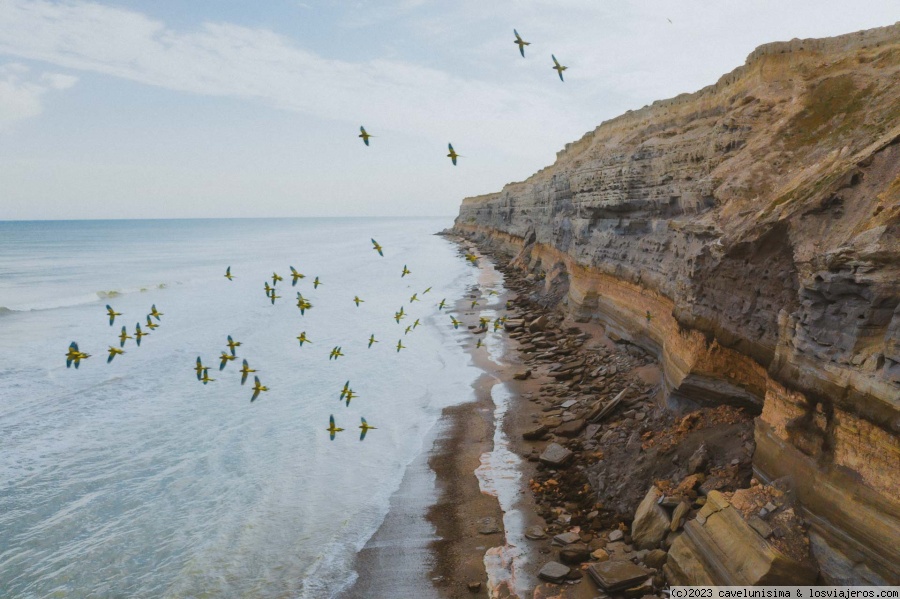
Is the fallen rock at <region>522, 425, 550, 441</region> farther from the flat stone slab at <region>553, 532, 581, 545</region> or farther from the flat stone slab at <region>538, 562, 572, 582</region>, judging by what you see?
the flat stone slab at <region>538, 562, 572, 582</region>

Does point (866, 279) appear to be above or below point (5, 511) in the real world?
above

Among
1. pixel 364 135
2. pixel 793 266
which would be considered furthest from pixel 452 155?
pixel 793 266

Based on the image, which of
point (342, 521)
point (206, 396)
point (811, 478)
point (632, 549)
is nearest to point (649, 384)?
point (632, 549)

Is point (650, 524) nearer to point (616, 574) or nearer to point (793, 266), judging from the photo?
point (616, 574)

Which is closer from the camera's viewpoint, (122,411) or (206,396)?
(122,411)

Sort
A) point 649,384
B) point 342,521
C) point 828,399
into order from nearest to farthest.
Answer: point 828,399 < point 342,521 < point 649,384

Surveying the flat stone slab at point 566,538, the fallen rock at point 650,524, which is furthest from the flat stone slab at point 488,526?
the fallen rock at point 650,524

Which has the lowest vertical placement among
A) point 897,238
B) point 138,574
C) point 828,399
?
point 138,574

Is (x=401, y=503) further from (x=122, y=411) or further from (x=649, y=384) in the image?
(x=122, y=411)
